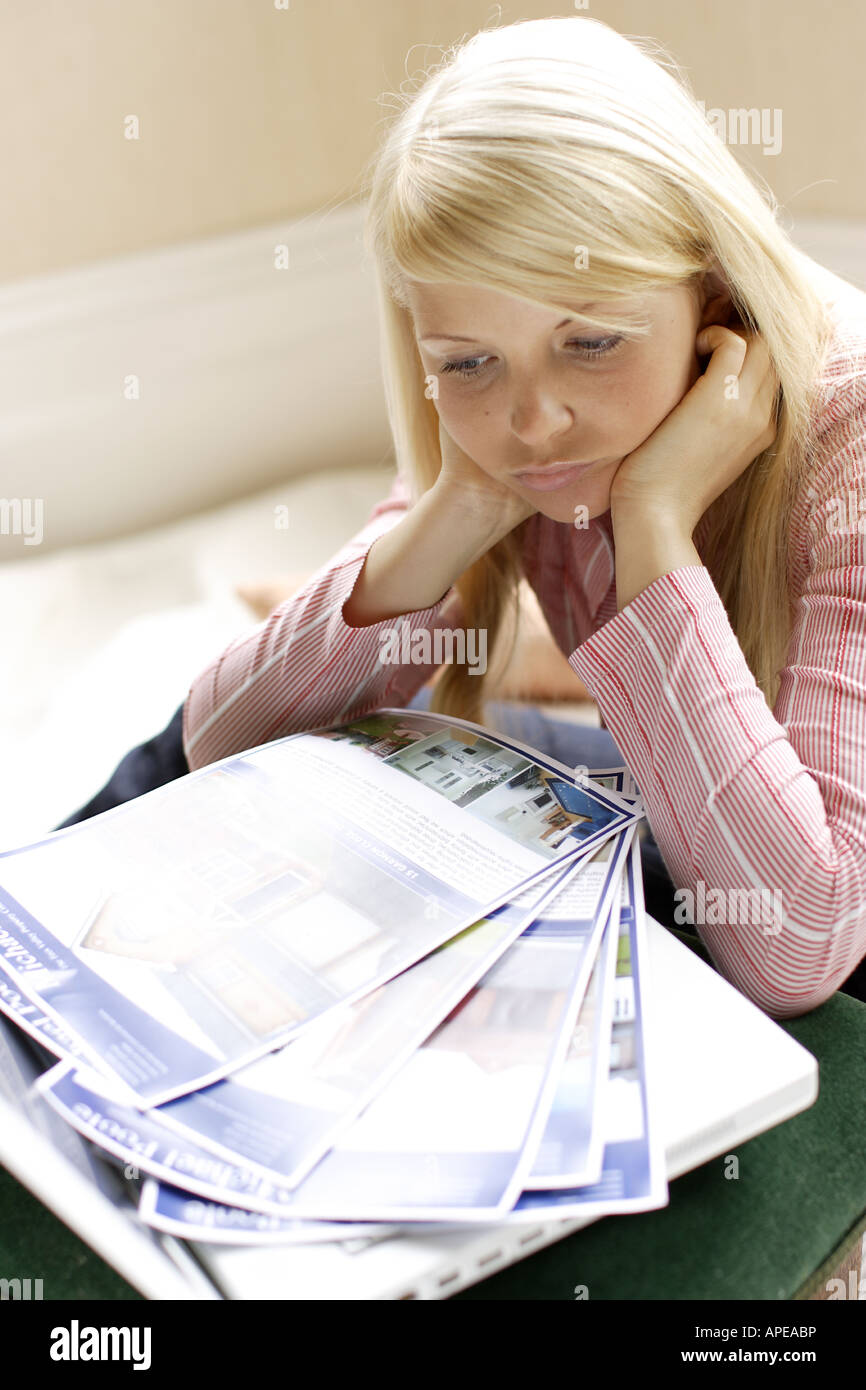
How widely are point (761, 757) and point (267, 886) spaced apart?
0.28 metres

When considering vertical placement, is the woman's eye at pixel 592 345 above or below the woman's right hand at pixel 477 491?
above

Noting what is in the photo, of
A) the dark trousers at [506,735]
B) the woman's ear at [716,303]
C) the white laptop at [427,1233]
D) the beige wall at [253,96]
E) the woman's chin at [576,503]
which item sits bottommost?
the white laptop at [427,1233]

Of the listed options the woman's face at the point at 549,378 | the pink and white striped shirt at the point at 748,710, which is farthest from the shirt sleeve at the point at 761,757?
the woman's face at the point at 549,378

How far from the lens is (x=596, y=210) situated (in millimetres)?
640

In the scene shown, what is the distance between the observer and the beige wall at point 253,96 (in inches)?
52.2

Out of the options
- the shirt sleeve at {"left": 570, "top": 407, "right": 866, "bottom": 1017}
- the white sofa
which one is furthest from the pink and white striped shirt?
the white sofa

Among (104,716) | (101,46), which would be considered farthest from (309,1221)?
(101,46)

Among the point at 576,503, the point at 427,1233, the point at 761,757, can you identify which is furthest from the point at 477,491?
the point at 427,1233

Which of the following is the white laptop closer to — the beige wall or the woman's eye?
the woman's eye

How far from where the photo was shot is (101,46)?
4.95ft

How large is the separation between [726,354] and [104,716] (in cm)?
79

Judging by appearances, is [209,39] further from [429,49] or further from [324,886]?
[324,886]

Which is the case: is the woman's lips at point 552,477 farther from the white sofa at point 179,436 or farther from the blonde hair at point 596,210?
the white sofa at point 179,436

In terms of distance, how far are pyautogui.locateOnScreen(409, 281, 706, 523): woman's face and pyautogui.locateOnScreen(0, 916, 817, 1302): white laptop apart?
35 centimetres
